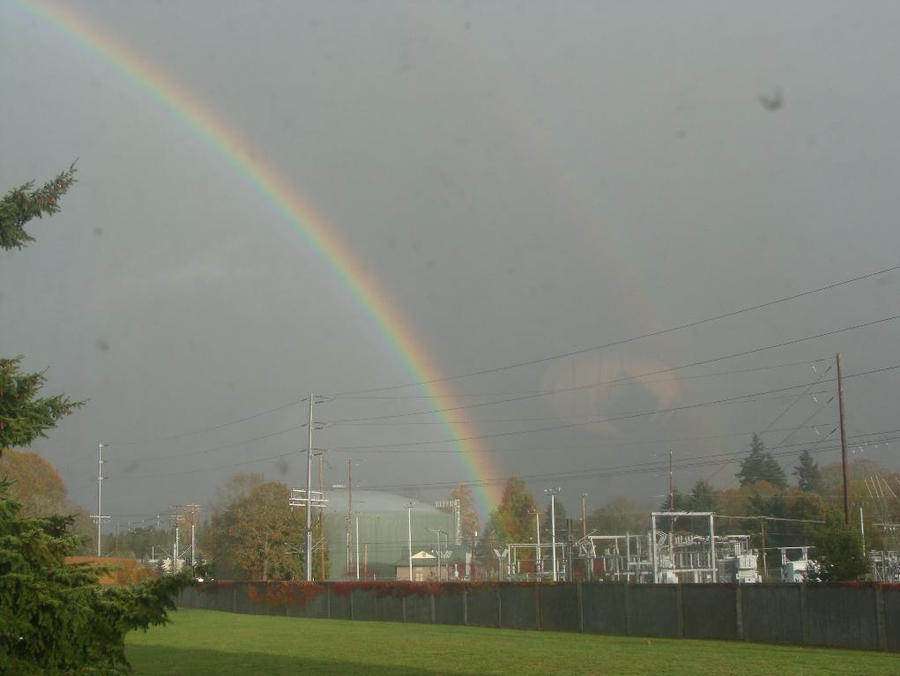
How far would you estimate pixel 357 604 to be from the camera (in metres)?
58.1

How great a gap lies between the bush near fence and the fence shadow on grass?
220cm

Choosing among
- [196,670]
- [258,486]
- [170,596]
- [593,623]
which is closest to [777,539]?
[258,486]

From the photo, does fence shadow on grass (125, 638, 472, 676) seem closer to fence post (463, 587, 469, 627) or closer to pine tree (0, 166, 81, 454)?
pine tree (0, 166, 81, 454)

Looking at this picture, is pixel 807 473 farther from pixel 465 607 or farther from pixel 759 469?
pixel 465 607

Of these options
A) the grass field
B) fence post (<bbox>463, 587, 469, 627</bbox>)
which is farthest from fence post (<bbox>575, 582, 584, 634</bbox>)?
fence post (<bbox>463, 587, 469, 627</bbox>)

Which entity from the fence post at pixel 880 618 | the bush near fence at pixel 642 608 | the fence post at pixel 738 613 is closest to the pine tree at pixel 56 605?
the bush near fence at pixel 642 608

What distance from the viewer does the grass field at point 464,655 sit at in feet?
81.9

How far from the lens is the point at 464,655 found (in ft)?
95.7

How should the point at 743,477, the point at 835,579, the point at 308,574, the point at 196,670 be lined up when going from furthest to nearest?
the point at 743,477, the point at 308,574, the point at 835,579, the point at 196,670

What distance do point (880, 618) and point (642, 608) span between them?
10.8m

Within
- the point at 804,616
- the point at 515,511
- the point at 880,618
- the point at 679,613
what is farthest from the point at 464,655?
the point at 515,511

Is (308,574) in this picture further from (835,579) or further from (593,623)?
(835,579)

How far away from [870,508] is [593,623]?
191 ft

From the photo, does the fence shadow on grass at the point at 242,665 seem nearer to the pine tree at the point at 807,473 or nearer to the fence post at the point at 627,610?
the fence post at the point at 627,610
